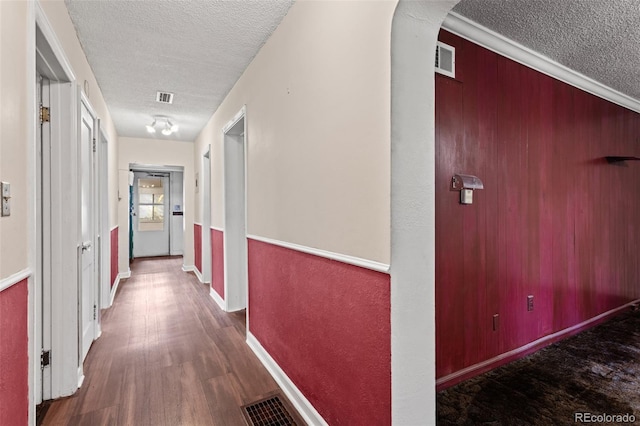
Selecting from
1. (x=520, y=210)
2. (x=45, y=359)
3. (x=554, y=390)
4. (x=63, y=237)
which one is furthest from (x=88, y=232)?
(x=554, y=390)

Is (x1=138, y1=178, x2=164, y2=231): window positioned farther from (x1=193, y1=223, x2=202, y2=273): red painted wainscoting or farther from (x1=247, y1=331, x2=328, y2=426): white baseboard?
(x1=247, y1=331, x2=328, y2=426): white baseboard

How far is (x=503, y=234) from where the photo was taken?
7.58 ft

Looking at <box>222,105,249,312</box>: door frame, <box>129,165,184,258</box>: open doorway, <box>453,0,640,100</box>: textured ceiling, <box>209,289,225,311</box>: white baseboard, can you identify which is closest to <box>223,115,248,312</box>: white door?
<box>222,105,249,312</box>: door frame

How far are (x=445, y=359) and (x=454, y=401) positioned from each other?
236 mm

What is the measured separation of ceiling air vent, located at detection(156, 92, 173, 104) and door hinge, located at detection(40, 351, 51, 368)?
2633 mm

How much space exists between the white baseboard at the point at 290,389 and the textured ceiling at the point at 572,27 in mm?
2524

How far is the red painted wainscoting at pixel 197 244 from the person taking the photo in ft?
17.8

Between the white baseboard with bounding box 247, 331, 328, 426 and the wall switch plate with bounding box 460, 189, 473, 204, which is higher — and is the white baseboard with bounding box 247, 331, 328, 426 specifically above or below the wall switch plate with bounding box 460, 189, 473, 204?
below

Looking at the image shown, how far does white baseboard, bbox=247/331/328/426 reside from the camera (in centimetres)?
169

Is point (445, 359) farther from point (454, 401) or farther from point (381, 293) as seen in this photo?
point (381, 293)

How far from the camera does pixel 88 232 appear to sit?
2643 mm

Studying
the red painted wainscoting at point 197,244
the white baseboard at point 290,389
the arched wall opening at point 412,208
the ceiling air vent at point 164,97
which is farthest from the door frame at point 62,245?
the red painted wainscoting at point 197,244

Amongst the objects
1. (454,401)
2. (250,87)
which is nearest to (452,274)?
(454,401)

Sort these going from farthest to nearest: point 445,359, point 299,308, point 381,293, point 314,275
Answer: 1. point 445,359
2. point 299,308
3. point 314,275
4. point 381,293
